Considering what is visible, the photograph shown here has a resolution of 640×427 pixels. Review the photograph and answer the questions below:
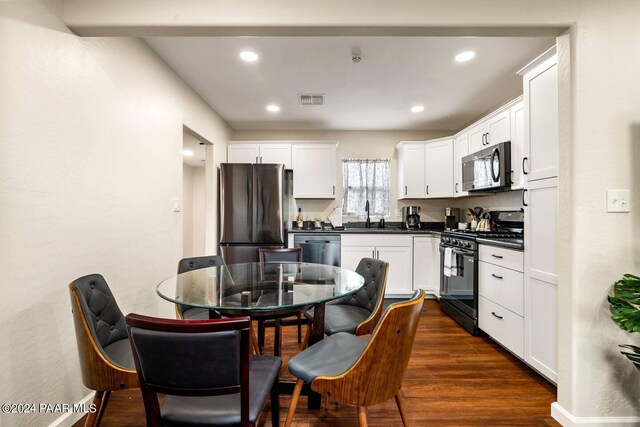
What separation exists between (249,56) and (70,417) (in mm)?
2688

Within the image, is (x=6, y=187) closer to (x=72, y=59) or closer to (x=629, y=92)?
(x=72, y=59)

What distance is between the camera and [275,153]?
4.22m

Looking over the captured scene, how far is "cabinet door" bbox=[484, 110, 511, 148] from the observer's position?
9.36 ft

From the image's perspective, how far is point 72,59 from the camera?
1622 mm

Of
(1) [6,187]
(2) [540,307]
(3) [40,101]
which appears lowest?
(2) [540,307]

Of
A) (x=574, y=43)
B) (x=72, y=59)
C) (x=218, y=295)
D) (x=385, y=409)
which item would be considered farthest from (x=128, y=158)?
(x=574, y=43)

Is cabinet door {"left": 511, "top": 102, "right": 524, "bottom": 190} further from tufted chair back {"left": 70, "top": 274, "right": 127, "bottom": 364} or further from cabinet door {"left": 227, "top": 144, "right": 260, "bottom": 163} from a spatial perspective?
tufted chair back {"left": 70, "top": 274, "right": 127, "bottom": 364}

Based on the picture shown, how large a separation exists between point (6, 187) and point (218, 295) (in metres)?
1.04

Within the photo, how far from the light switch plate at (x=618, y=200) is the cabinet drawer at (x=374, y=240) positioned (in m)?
2.36

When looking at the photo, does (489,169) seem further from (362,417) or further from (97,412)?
(97,412)

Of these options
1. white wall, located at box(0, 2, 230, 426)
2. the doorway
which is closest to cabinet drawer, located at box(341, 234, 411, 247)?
white wall, located at box(0, 2, 230, 426)

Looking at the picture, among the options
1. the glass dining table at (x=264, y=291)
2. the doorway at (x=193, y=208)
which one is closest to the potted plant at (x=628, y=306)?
the glass dining table at (x=264, y=291)

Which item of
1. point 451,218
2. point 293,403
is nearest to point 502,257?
point 451,218

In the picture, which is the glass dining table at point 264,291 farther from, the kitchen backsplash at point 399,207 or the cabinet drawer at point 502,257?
the kitchen backsplash at point 399,207
